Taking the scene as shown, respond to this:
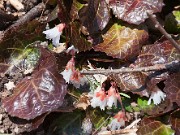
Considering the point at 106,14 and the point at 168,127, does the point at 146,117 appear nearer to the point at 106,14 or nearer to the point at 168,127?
the point at 168,127

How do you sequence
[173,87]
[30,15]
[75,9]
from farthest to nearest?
[30,15]
[75,9]
[173,87]

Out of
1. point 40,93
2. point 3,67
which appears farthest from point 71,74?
point 3,67

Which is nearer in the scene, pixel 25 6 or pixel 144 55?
pixel 144 55

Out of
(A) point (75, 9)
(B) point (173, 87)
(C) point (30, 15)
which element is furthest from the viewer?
(C) point (30, 15)

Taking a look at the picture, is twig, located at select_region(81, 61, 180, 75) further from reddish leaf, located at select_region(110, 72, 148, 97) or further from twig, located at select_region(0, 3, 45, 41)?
twig, located at select_region(0, 3, 45, 41)

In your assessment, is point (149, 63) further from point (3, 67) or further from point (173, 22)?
point (3, 67)

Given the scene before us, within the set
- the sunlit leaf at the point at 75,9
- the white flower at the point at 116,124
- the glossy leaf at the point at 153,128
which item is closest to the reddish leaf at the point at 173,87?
the glossy leaf at the point at 153,128

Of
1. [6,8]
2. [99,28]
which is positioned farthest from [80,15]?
[6,8]

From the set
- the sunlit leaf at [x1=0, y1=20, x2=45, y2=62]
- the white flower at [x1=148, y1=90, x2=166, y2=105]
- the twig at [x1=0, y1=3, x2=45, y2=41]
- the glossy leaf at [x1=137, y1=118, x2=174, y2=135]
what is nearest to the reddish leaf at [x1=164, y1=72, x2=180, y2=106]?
the white flower at [x1=148, y1=90, x2=166, y2=105]
